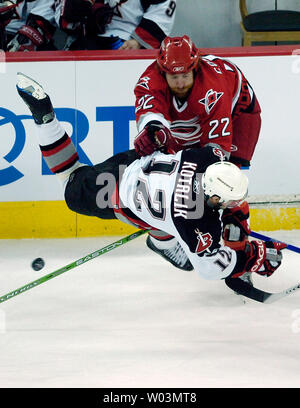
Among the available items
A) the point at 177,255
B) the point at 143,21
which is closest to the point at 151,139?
the point at 177,255

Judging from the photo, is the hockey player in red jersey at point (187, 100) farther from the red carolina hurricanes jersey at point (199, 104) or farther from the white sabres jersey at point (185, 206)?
the white sabres jersey at point (185, 206)

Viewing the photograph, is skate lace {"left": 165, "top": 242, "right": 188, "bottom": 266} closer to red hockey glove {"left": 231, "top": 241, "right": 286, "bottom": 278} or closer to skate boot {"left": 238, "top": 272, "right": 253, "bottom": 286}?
skate boot {"left": 238, "top": 272, "right": 253, "bottom": 286}

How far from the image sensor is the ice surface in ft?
8.77

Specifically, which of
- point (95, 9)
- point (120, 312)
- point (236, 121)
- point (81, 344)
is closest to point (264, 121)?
point (236, 121)

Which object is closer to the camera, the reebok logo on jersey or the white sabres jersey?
the white sabres jersey

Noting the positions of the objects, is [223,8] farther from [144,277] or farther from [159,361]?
[159,361]

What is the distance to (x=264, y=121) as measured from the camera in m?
4.59

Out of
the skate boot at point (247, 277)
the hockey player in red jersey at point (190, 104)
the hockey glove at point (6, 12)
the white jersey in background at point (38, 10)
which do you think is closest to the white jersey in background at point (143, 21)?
the white jersey in background at point (38, 10)

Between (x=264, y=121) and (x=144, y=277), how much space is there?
137 cm

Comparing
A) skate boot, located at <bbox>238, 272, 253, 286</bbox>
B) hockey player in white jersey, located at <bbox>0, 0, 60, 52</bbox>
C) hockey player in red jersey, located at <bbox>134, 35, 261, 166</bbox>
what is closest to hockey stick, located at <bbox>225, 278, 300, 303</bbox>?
skate boot, located at <bbox>238, 272, 253, 286</bbox>

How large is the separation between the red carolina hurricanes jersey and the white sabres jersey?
13.5 inches

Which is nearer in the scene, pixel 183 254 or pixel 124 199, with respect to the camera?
pixel 124 199

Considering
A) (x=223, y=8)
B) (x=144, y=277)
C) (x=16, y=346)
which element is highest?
(x=223, y=8)

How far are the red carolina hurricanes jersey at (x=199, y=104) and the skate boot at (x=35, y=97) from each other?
43cm
